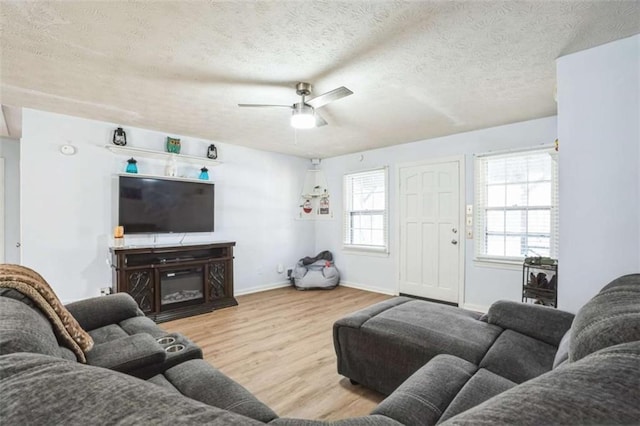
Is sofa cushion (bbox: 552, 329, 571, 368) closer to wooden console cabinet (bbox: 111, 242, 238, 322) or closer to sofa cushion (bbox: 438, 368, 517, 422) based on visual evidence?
sofa cushion (bbox: 438, 368, 517, 422)

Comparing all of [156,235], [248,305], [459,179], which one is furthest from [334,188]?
[156,235]

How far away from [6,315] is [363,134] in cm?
393

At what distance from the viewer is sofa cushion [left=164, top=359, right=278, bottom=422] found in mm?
1168

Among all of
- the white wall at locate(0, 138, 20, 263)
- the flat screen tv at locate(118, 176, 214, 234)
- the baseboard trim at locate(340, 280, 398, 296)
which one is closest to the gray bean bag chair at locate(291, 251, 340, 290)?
the baseboard trim at locate(340, 280, 398, 296)

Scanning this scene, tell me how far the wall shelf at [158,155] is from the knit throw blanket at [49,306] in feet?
8.85

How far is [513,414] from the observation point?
1.47 ft

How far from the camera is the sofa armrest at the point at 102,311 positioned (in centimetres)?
204

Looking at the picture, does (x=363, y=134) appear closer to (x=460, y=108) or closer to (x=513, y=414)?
(x=460, y=108)

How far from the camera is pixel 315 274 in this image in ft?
17.4

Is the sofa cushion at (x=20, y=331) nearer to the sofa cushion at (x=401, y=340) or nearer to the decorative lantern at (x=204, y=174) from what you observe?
the sofa cushion at (x=401, y=340)

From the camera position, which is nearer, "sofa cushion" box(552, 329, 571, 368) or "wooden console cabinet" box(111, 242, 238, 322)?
"sofa cushion" box(552, 329, 571, 368)

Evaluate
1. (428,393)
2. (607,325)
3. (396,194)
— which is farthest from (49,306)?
(396,194)

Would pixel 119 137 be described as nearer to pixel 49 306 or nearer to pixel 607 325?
pixel 49 306

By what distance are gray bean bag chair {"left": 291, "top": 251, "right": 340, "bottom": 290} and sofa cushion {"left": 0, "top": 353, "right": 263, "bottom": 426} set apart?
4.76 m
